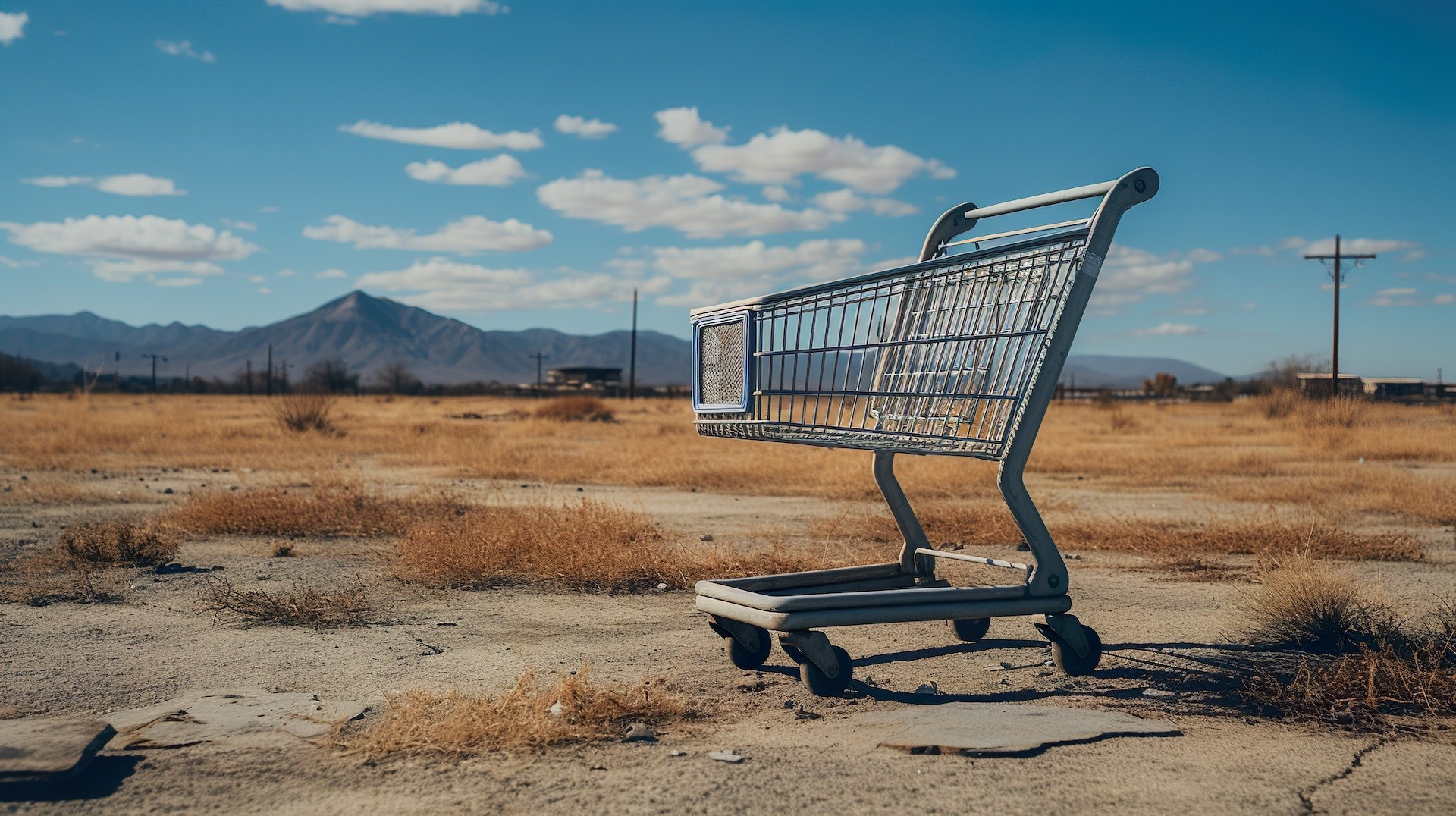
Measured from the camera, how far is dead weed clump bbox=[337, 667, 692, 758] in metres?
3.41

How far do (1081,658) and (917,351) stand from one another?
1.76 meters

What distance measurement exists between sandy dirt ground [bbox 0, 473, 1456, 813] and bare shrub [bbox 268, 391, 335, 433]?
19299mm

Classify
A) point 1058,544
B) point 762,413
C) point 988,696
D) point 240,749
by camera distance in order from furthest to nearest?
point 1058,544
point 762,413
point 988,696
point 240,749

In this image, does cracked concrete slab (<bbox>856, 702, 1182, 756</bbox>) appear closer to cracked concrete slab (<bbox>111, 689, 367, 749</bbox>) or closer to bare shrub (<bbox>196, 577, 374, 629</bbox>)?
cracked concrete slab (<bbox>111, 689, 367, 749</bbox>)

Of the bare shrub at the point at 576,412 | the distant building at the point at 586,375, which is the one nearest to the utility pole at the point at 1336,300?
the bare shrub at the point at 576,412

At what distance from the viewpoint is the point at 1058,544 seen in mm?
8586

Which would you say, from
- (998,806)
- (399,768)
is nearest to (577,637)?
(399,768)

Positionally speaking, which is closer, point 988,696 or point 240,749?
point 240,749

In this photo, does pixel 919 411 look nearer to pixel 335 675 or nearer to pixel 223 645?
pixel 335 675

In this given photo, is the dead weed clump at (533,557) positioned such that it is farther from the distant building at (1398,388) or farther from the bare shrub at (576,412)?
the distant building at (1398,388)

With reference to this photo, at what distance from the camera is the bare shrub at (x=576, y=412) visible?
36.2 meters

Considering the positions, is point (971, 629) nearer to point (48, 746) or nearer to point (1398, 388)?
point (48, 746)

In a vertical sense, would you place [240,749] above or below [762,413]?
below

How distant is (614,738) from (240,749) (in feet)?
4.07
